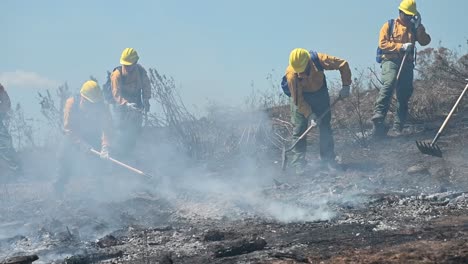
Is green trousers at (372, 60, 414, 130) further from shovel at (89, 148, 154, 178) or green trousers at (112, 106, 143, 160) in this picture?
green trousers at (112, 106, 143, 160)

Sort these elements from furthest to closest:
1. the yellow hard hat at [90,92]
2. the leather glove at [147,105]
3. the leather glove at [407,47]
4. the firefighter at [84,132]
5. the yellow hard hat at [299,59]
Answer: the leather glove at [147,105]
the yellow hard hat at [90,92]
the firefighter at [84,132]
the leather glove at [407,47]
the yellow hard hat at [299,59]

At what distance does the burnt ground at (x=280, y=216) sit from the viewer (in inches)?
173

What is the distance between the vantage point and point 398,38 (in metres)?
8.80

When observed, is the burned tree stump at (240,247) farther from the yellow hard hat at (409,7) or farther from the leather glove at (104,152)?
the yellow hard hat at (409,7)

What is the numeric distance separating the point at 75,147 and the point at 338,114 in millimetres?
4388

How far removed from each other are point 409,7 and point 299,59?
188 cm

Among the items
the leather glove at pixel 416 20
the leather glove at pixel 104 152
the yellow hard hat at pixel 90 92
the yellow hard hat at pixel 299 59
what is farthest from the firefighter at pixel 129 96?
the leather glove at pixel 416 20

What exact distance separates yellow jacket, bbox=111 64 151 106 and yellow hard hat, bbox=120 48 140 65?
129mm

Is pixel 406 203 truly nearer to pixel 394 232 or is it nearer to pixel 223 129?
pixel 394 232

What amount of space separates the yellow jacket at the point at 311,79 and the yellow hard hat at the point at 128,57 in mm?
2724

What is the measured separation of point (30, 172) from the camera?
35.3ft

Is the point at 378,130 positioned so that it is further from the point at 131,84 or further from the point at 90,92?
the point at 90,92

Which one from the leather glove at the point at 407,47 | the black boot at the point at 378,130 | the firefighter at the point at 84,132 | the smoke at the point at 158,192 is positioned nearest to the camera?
the smoke at the point at 158,192

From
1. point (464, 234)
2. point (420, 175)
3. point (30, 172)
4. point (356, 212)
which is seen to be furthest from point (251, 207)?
point (30, 172)
